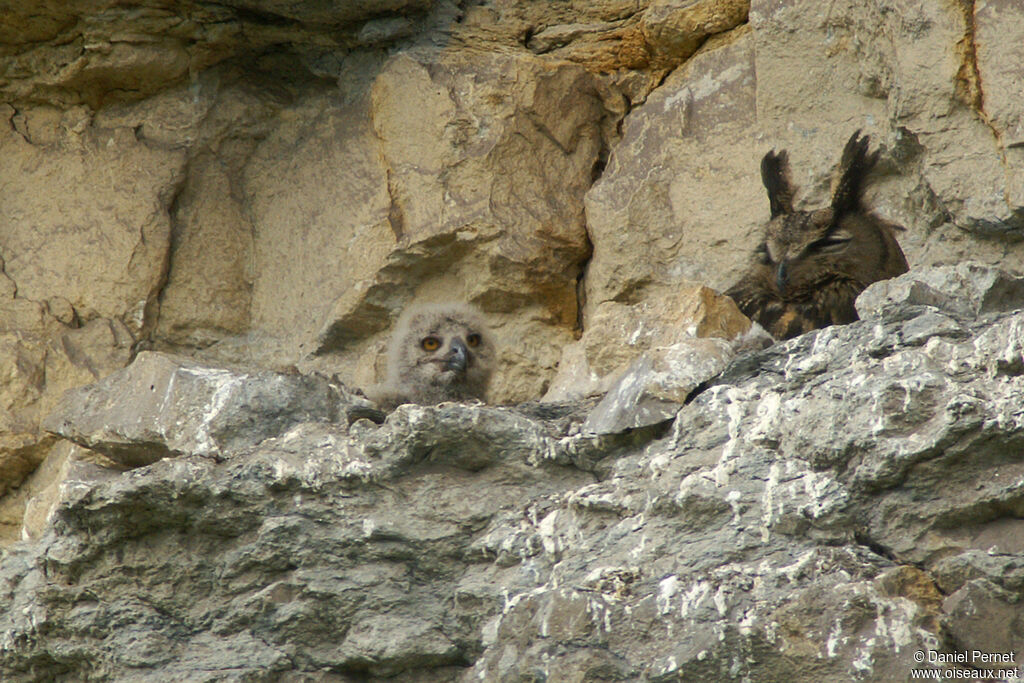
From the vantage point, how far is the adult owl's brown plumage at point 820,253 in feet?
17.4

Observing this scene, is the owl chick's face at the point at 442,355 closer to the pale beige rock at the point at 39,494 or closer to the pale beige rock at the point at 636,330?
the pale beige rock at the point at 636,330

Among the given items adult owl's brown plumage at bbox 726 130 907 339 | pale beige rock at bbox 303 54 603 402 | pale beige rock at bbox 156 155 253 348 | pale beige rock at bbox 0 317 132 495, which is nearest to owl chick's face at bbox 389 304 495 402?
pale beige rock at bbox 303 54 603 402

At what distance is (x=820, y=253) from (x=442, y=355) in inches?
69.2

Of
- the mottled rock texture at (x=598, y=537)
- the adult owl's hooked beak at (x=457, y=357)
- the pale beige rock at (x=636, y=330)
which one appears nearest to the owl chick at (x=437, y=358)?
the adult owl's hooked beak at (x=457, y=357)

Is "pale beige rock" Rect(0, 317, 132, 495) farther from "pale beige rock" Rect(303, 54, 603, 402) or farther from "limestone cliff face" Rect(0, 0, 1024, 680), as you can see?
"pale beige rock" Rect(303, 54, 603, 402)

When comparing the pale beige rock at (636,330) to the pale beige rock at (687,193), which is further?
the pale beige rock at (687,193)

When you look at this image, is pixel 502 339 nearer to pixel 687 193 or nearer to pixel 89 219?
pixel 687 193

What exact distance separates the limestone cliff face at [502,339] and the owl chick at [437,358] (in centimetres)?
16

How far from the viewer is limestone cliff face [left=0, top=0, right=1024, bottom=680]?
3391 millimetres

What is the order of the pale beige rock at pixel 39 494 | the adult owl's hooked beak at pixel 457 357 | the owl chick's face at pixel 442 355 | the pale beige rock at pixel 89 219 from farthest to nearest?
the pale beige rock at pixel 89 219, the owl chick's face at pixel 442 355, the adult owl's hooked beak at pixel 457 357, the pale beige rock at pixel 39 494

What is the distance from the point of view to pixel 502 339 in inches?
243

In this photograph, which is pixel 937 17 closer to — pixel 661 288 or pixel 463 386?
pixel 661 288

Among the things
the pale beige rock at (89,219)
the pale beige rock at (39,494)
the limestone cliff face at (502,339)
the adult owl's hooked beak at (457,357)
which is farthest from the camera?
the pale beige rock at (89,219)

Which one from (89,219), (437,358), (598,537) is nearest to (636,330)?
(437,358)
